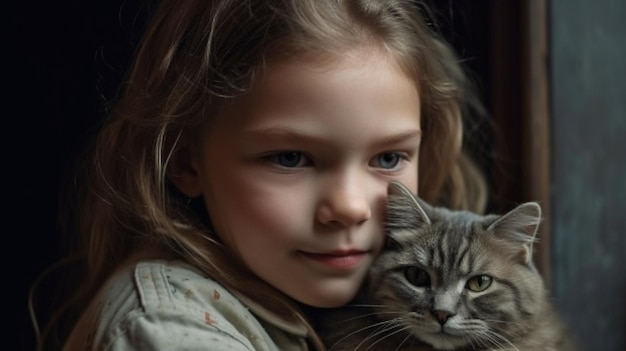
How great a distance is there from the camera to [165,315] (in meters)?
1.17

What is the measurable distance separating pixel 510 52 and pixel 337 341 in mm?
731

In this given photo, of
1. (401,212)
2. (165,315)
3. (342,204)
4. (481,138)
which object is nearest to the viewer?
(165,315)

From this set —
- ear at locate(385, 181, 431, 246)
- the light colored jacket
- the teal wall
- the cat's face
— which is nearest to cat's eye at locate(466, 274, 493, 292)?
the cat's face

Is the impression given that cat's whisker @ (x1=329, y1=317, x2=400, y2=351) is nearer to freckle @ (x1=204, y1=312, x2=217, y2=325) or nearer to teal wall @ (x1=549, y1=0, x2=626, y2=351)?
freckle @ (x1=204, y1=312, x2=217, y2=325)

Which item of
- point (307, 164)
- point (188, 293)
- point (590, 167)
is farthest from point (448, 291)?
point (590, 167)

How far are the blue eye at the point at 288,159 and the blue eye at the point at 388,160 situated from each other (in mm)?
139

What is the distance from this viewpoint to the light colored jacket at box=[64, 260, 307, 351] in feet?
3.77

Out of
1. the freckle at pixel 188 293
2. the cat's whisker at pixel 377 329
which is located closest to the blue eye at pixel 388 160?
the cat's whisker at pixel 377 329

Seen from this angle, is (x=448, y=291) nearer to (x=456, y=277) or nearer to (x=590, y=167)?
(x=456, y=277)

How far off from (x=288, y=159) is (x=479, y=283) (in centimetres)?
37

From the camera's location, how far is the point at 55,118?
6.29ft

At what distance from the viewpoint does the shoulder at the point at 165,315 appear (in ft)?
3.76

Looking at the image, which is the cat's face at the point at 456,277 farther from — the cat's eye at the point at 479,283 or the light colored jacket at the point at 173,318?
the light colored jacket at the point at 173,318

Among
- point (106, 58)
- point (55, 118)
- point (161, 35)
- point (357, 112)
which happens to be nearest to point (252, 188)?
point (357, 112)
